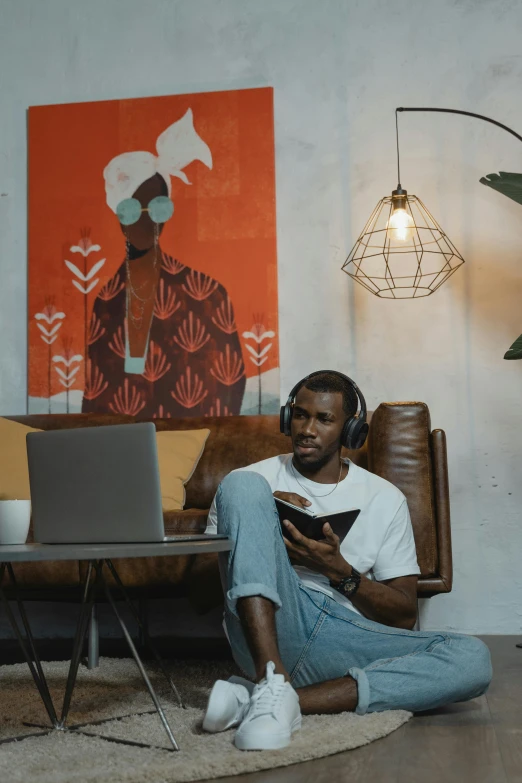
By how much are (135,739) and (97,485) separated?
542mm

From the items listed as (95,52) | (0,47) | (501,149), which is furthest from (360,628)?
(0,47)

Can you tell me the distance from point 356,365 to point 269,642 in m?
1.94

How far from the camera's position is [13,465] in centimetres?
312

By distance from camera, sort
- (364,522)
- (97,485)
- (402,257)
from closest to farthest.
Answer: (97,485) → (364,522) → (402,257)

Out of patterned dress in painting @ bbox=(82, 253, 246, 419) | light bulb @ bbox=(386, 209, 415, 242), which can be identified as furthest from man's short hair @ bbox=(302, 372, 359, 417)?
patterned dress in painting @ bbox=(82, 253, 246, 419)

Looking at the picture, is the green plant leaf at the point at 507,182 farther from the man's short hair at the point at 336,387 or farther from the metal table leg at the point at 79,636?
the metal table leg at the point at 79,636

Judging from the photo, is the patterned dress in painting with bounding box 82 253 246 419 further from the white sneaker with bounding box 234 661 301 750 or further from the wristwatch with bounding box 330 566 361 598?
the white sneaker with bounding box 234 661 301 750

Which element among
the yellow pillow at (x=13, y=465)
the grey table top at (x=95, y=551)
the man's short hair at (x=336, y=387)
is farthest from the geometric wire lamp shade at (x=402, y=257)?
the grey table top at (x=95, y=551)

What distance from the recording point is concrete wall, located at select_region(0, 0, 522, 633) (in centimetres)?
345

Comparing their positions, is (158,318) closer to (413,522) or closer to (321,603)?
(413,522)

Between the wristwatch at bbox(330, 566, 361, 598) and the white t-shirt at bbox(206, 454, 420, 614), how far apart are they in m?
0.07

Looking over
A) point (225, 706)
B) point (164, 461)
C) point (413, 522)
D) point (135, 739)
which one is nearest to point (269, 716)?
point (225, 706)

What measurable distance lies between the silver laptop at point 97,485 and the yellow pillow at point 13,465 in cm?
139

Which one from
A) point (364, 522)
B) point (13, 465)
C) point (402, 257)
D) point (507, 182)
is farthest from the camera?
point (402, 257)
